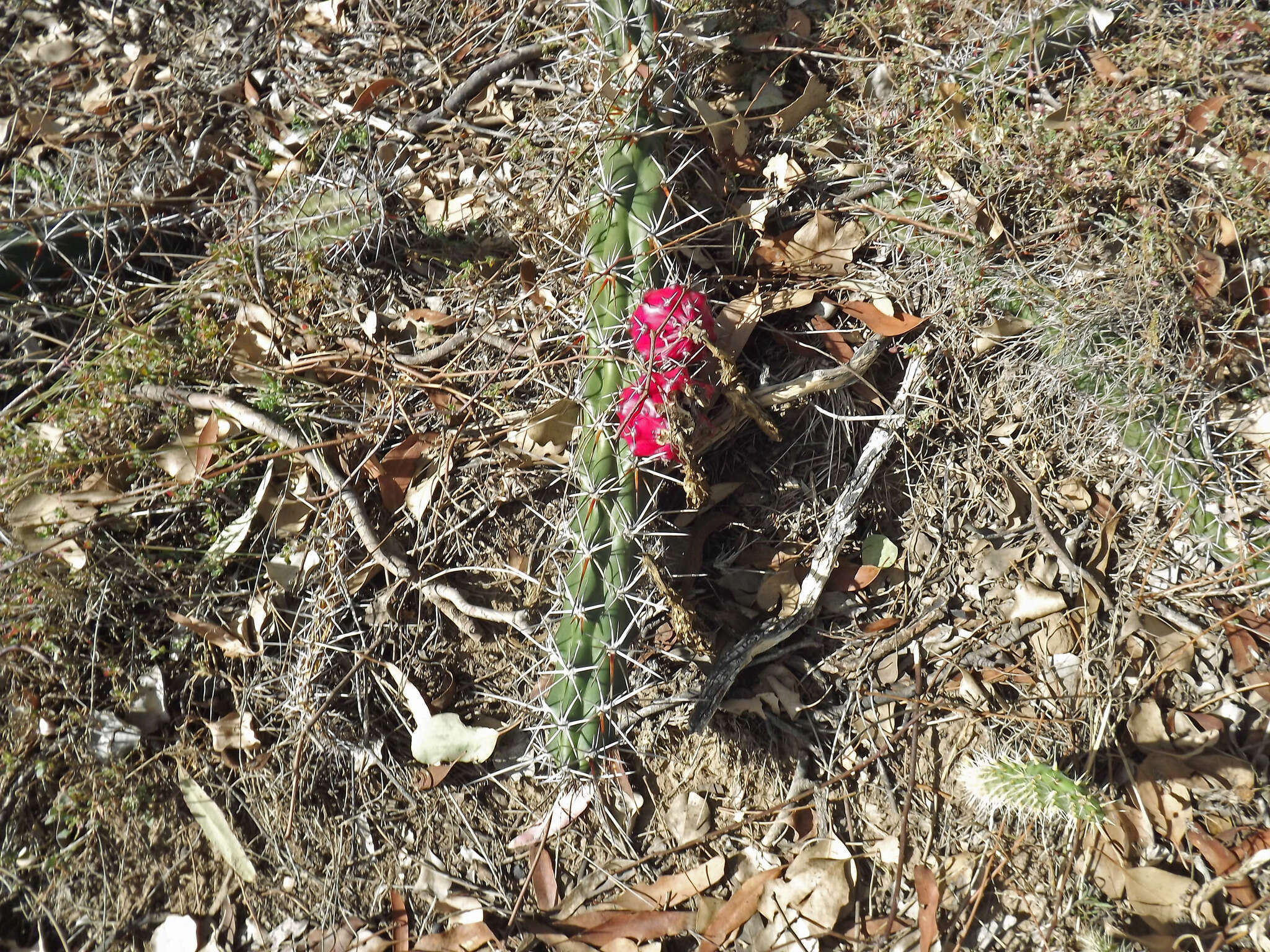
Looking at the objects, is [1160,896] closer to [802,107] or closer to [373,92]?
[802,107]

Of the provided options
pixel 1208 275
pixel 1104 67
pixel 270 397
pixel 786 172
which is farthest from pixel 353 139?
pixel 1208 275

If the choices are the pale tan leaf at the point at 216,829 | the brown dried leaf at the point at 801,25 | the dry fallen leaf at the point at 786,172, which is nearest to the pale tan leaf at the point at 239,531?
the pale tan leaf at the point at 216,829

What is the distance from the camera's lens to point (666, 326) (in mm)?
1864

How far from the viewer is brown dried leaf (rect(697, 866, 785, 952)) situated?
1962 mm

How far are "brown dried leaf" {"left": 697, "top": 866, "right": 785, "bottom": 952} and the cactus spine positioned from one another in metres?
0.49

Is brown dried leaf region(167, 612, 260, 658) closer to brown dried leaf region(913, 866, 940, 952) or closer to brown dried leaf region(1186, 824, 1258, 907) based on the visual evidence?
brown dried leaf region(913, 866, 940, 952)

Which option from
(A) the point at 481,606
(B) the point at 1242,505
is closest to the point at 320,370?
(A) the point at 481,606

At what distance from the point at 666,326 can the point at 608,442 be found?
0.96 feet

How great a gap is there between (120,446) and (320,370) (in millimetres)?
588

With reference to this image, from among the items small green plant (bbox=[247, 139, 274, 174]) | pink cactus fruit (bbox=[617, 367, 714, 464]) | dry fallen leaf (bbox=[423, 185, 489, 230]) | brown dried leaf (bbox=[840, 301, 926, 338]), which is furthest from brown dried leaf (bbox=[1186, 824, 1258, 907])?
small green plant (bbox=[247, 139, 274, 174])

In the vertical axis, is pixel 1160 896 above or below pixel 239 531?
below

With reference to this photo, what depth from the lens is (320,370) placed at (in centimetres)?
237

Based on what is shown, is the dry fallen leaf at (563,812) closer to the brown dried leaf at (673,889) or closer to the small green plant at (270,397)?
the brown dried leaf at (673,889)

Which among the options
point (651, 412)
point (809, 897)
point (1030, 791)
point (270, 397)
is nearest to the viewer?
point (1030, 791)
